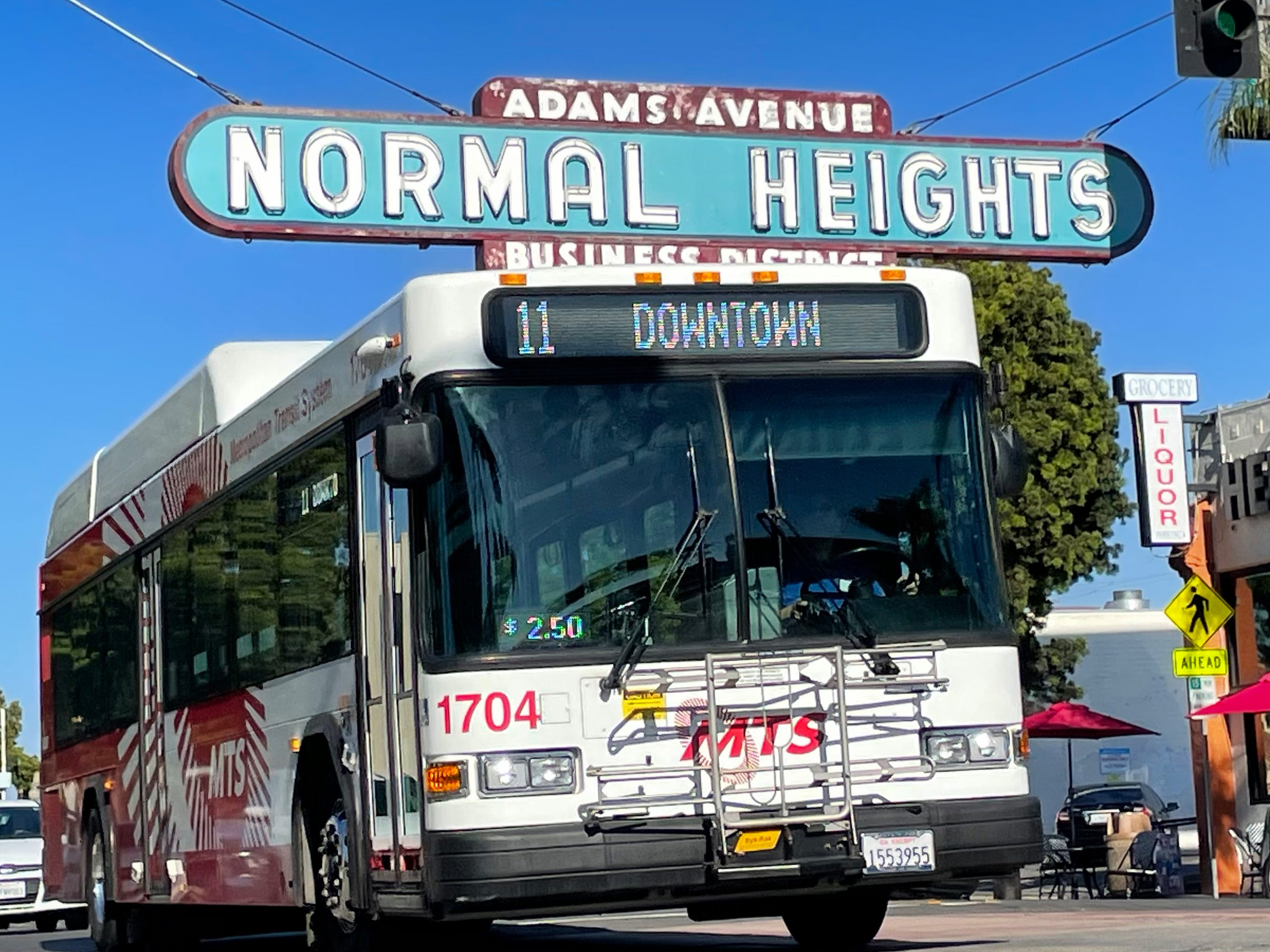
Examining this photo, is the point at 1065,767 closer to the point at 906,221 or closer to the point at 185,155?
the point at 906,221

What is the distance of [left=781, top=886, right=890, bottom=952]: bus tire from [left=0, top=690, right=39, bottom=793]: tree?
317 ft

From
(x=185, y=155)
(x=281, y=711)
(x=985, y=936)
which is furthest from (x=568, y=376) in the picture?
(x=185, y=155)

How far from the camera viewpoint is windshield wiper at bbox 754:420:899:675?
10312 mm

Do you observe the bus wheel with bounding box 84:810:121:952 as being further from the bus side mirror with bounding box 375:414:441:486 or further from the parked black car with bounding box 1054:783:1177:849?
the parked black car with bounding box 1054:783:1177:849

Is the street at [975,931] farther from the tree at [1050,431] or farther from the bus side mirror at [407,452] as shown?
the tree at [1050,431]

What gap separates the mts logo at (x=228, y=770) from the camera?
13469mm

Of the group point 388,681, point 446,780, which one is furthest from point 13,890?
point 446,780

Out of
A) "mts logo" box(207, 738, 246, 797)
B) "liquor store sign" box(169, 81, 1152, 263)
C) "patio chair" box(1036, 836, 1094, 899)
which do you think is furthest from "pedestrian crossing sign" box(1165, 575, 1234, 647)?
"mts logo" box(207, 738, 246, 797)

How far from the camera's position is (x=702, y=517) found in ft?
33.6

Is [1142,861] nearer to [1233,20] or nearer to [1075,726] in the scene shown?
[1075,726]

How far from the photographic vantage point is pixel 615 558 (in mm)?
10148

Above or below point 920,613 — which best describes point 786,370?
above

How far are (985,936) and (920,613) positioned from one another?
4.09 meters

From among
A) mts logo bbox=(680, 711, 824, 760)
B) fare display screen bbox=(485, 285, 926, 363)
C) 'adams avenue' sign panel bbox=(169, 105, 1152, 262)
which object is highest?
'adams avenue' sign panel bbox=(169, 105, 1152, 262)
